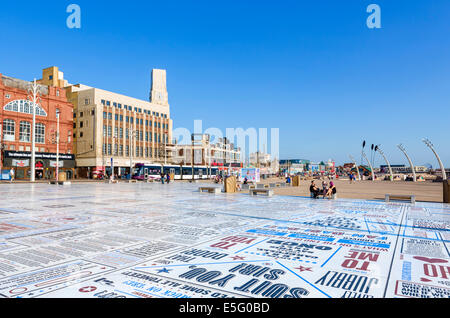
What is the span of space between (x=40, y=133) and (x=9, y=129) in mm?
5113

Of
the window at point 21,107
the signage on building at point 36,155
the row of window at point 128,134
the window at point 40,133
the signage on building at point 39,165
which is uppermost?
the window at point 21,107

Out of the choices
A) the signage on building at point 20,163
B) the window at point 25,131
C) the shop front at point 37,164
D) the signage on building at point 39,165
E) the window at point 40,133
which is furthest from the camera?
the window at point 40,133

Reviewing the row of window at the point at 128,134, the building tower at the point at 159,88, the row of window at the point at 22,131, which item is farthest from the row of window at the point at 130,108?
the building tower at the point at 159,88

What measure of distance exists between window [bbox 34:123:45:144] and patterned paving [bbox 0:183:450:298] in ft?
166

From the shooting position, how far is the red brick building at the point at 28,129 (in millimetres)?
49094

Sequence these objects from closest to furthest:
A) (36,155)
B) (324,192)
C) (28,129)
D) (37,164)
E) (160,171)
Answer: (324,192) → (36,155) → (28,129) → (37,164) → (160,171)

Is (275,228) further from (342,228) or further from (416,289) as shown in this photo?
(416,289)

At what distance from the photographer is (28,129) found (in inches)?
2061

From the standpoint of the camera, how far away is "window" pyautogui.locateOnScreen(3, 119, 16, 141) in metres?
49.1

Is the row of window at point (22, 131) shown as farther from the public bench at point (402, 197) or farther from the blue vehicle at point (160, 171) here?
the public bench at point (402, 197)

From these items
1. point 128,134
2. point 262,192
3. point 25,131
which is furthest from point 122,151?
point 262,192

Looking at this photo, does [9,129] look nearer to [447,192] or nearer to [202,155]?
[447,192]

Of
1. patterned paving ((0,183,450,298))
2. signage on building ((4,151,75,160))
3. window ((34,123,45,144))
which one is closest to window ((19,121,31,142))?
window ((34,123,45,144))
